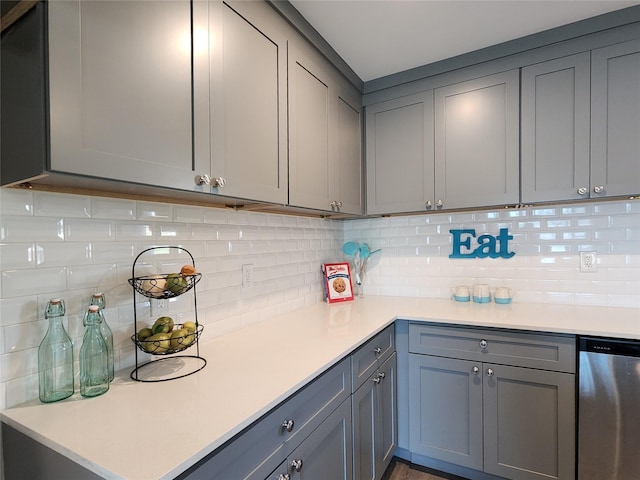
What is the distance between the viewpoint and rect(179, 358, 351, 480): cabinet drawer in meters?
0.77

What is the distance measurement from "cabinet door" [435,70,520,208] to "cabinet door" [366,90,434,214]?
68 mm

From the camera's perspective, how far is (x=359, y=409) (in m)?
1.45

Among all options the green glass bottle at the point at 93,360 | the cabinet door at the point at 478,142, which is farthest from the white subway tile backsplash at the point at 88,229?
the cabinet door at the point at 478,142

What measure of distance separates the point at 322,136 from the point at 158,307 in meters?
1.15

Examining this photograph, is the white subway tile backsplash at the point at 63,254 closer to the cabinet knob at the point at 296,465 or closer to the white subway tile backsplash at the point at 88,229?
the white subway tile backsplash at the point at 88,229

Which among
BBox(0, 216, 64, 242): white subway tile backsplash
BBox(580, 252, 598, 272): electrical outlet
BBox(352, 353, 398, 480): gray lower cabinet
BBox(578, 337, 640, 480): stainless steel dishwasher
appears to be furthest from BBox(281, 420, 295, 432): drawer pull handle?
BBox(580, 252, 598, 272): electrical outlet

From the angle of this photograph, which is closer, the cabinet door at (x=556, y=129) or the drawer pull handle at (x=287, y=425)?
the drawer pull handle at (x=287, y=425)

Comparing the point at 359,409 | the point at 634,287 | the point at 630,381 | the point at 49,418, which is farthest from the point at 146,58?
the point at 634,287

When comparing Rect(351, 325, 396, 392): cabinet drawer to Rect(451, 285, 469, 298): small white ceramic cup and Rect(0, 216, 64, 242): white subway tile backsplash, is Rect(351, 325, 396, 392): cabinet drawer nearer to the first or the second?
Rect(451, 285, 469, 298): small white ceramic cup

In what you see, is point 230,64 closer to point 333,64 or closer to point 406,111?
point 333,64

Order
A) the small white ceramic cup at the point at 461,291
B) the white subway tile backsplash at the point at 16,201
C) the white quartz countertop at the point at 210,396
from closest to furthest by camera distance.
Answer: the white quartz countertop at the point at 210,396 < the white subway tile backsplash at the point at 16,201 < the small white ceramic cup at the point at 461,291

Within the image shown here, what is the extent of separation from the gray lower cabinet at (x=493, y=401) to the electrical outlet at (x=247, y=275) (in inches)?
37.5

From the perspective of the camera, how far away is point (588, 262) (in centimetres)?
196

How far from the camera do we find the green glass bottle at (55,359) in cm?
92
